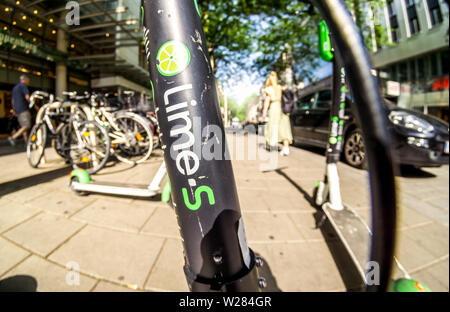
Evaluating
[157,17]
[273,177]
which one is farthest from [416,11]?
[157,17]

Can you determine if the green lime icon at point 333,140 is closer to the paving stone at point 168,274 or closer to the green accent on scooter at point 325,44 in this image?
the green accent on scooter at point 325,44

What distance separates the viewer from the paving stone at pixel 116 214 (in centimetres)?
175

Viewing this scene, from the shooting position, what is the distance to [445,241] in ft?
6.42

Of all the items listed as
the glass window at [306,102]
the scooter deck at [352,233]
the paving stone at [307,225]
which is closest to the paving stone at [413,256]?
the scooter deck at [352,233]

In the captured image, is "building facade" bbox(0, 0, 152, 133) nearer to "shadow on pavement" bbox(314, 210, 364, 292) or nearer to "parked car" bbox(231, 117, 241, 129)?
"parked car" bbox(231, 117, 241, 129)

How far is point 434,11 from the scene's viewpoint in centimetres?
1708

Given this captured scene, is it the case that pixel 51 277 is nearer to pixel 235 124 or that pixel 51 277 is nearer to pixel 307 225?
pixel 235 124

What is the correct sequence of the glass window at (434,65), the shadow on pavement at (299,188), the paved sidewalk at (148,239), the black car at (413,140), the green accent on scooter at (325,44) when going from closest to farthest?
1. the paved sidewalk at (148,239)
2. the green accent on scooter at (325,44)
3. the shadow on pavement at (299,188)
4. the black car at (413,140)
5. the glass window at (434,65)

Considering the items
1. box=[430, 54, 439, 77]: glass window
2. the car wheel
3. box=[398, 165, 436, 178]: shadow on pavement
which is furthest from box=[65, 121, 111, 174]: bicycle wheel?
box=[430, 54, 439, 77]: glass window

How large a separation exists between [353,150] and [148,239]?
14.4ft

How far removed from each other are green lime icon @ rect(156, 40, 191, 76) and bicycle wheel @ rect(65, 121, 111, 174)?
3102 mm

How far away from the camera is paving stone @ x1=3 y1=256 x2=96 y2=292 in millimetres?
1086

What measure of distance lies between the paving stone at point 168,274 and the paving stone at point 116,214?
0.45 metres
